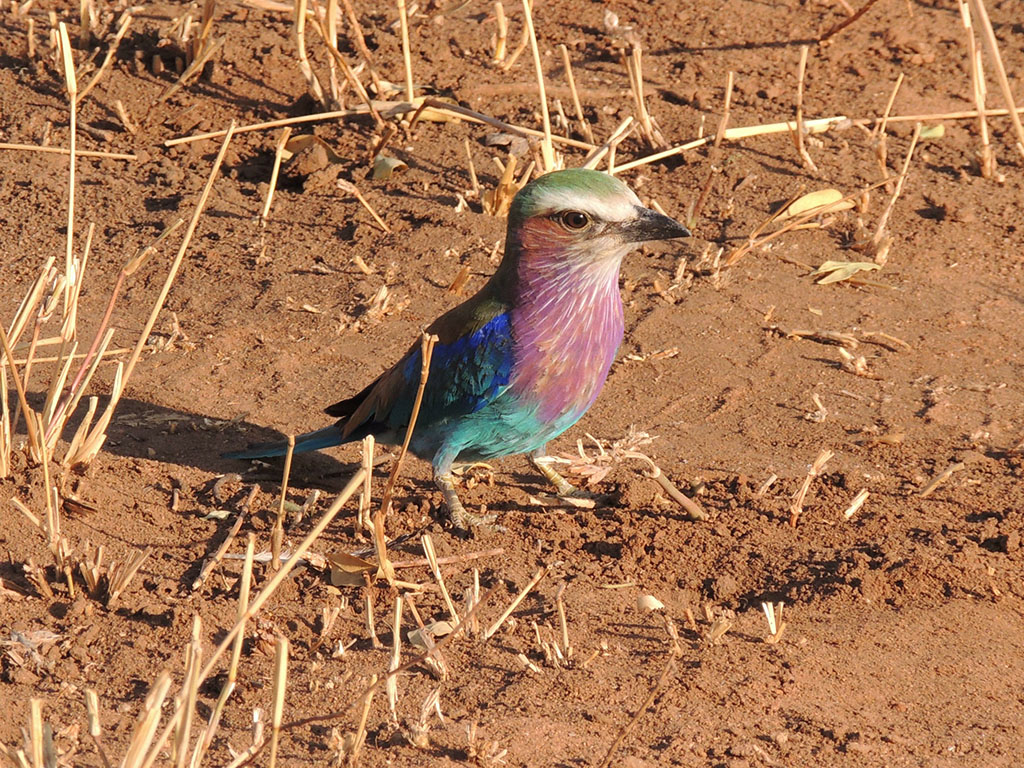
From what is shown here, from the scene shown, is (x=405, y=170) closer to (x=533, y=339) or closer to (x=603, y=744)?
(x=533, y=339)

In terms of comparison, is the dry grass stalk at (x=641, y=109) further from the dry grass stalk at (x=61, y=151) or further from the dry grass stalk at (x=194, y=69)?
the dry grass stalk at (x=61, y=151)

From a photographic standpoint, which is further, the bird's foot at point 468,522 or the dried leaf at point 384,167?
the dried leaf at point 384,167

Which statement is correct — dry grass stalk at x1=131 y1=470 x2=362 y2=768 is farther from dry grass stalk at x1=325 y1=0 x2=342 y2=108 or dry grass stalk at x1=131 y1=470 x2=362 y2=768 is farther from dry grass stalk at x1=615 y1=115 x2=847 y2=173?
dry grass stalk at x1=325 y1=0 x2=342 y2=108

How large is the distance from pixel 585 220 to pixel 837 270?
6.31 feet

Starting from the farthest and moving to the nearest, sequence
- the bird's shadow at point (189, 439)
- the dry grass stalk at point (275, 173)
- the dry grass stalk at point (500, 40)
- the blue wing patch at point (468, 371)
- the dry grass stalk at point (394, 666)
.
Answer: the dry grass stalk at point (500, 40) < the dry grass stalk at point (275, 173) < the bird's shadow at point (189, 439) < the blue wing patch at point (468, 371) < the dry grass stalk at point (394, 666)

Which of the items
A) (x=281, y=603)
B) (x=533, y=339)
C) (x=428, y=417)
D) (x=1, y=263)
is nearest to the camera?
(x=281, y=603)

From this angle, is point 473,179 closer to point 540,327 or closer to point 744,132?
point 744,132

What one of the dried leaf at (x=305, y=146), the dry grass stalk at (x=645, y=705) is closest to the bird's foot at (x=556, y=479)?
the dry grass stalk at (x=645, y=705)

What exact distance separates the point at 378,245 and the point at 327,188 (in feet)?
1.77

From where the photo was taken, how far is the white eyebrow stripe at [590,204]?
402 centimetres

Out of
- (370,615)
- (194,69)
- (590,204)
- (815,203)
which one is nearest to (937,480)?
(590,204)

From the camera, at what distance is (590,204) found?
4020mm

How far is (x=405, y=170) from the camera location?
20.5 ft

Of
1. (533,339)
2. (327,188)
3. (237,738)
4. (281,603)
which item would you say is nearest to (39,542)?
(281,603)
